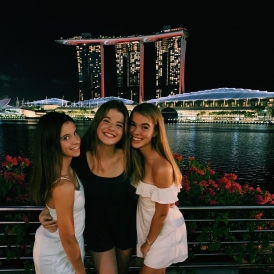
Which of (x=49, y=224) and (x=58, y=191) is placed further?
(x=49, y=224)

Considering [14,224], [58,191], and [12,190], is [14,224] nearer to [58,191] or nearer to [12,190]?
[12,190]

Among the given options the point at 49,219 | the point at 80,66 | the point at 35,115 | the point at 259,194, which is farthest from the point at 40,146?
the point at 80,66

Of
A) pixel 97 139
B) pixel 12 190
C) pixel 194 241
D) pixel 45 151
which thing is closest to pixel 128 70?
pixel 12 190

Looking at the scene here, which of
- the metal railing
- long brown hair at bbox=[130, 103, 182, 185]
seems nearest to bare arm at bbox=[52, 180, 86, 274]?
long brown hair at bbox=[130, 103, 182, 185]

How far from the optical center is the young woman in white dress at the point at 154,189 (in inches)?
64.7

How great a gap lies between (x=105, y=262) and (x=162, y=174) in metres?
0.72

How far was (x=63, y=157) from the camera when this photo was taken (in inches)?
60.2

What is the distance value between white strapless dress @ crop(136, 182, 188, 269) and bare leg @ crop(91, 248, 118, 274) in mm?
192

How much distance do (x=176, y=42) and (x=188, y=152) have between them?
305 feet


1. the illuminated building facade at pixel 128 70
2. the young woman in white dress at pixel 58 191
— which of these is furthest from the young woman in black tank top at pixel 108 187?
the illuminated building facade at pixel 128 70

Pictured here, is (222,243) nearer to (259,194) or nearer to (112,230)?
(259,194)

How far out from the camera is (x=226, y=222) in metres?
2.26

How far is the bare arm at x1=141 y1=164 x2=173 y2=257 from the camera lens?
5.30 ft

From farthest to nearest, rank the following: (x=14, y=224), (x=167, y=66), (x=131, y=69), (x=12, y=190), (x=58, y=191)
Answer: (x=131, y=69), (x=167, y=66), (x=12, y=190), (x=14, y=224), (x=58, y=191)
